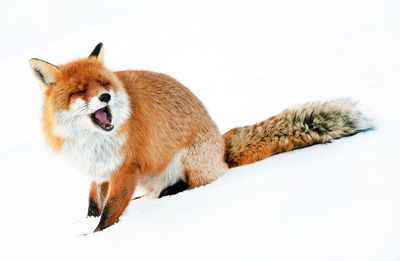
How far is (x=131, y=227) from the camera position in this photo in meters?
2.68

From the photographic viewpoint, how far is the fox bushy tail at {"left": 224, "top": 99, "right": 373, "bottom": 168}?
11.3 ft

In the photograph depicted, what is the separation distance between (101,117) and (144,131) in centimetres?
44

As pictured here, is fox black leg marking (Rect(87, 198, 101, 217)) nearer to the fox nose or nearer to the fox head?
the fox head

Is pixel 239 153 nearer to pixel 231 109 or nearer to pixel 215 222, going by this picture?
pixel 215 222

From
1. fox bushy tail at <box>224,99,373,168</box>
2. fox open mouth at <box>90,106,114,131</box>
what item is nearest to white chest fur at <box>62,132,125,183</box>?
fox open mouth at <box>90,106,114,131</box>

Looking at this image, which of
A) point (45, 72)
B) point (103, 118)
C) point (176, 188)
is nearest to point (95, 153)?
point (103, 118)

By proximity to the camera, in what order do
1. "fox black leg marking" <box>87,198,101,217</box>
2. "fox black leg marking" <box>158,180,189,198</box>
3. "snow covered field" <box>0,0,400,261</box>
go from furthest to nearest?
"fox black leg marking" <box>158,180,189,198</box>
"fox black leg marking" <box>87,198,101,217</box>
"snow covered field" <box>0,0,400,261</box>

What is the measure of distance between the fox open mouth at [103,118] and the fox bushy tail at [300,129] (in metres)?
1.37

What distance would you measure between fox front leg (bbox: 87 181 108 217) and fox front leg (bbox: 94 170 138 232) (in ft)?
1.22

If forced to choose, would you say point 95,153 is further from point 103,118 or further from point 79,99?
point 79,99

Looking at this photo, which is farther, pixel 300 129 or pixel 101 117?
pixel 300 129

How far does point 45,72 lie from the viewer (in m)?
3.02

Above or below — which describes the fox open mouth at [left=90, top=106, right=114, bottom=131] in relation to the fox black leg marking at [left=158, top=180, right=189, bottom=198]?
above

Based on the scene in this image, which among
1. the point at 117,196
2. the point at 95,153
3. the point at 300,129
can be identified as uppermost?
the point at 95,153
